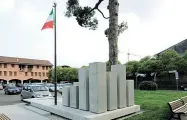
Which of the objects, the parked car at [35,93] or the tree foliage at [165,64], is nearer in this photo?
the parked car at [35,93]

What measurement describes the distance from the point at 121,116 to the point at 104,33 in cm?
735

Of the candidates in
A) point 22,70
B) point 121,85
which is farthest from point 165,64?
point 22,70

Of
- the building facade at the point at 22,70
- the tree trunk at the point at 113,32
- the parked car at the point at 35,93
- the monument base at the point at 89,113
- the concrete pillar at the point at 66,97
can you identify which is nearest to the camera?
the monument base at the point at 89,113

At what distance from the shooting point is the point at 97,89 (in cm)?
1020

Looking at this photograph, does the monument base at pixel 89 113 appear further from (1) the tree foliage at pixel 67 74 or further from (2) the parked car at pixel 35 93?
(1) the tree foliage at pixel 67 74

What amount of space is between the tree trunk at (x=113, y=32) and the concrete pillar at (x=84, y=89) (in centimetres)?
413

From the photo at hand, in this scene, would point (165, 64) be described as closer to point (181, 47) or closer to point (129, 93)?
point (181, 47)

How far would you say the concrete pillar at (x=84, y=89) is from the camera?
1105cm

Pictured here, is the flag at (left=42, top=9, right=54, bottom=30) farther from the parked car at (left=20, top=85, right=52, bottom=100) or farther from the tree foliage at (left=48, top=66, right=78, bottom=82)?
the tree foliage at (left=48, top=66, right=78, bottom=82)

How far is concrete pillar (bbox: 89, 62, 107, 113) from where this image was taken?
33.4 ft

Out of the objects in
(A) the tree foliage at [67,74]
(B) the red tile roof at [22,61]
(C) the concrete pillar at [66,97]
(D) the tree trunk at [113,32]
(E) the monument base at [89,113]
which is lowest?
(E) the monument base at [89,113]

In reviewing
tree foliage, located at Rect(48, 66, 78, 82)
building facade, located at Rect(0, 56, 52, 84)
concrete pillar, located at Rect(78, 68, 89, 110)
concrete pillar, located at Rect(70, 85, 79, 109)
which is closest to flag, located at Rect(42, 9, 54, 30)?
concrete pillar, located at Rect(70, 85, 79, 109)

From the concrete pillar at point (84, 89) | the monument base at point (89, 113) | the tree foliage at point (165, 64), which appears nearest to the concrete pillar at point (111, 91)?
the monument base at point (89, 113)

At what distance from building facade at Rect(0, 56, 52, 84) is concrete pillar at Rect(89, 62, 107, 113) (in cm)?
7927
